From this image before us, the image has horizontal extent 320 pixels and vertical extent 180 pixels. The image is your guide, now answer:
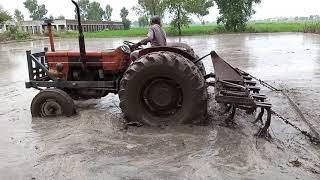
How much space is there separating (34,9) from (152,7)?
7190 centimetres

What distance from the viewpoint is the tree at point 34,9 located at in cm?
11456

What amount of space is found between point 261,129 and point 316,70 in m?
7.75

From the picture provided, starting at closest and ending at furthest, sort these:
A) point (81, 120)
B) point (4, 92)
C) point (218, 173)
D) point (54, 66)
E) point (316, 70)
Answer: point (218, 173)
point (81, 120)
point (54, 66)
point (4, 92)
point (316, 70)

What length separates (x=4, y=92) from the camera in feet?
35.0

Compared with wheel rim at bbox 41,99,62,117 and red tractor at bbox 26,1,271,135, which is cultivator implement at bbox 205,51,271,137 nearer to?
red tractor at bbox 26,1,271,135

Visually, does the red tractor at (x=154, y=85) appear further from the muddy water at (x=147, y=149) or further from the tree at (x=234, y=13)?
the tree at (x=234, y=13)

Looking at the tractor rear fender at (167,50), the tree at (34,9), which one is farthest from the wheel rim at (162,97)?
the tree at (34,9)

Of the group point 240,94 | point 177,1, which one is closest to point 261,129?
point 240,94

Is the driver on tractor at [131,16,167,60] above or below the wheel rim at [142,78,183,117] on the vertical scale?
above

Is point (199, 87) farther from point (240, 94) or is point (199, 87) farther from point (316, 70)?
point (316, 70)

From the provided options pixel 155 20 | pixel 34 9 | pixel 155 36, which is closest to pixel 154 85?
pixel 155 36

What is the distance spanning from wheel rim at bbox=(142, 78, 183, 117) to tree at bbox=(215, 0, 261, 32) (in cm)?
4279

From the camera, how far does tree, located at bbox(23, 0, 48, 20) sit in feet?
376

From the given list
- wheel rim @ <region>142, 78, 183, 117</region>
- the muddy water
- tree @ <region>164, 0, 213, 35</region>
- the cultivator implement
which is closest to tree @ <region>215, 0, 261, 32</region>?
tree @ <region>164, 0, 213, 35</region>
